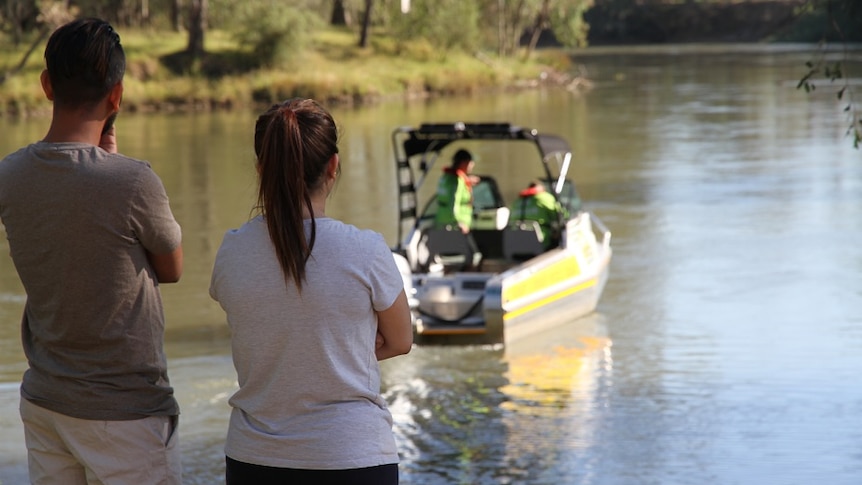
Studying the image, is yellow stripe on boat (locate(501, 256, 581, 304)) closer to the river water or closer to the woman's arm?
the river water

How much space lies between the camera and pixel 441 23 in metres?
49.7

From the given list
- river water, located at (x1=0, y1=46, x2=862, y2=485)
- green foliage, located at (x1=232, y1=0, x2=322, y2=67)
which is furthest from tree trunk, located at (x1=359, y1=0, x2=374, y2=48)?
river water, located at (x1=0, y1=46, x2=862, y2=485)

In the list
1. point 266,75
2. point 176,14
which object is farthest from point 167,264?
point 176,14

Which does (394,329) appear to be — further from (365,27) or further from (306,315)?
(365,27)

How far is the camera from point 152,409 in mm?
3033

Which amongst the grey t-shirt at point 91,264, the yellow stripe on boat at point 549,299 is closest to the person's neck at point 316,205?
the grey t-shirt at point 91,264

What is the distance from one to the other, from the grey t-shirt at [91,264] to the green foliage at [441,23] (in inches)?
1850

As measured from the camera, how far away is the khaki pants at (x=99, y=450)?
2998 millimetres

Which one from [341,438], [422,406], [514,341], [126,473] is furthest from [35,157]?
[514,341]

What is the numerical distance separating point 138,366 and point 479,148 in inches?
965

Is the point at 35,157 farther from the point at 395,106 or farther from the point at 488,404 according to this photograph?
the point at 395,106

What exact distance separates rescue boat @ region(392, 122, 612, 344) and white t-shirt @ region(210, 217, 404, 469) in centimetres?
703

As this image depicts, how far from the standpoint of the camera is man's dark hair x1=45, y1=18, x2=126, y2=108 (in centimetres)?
295

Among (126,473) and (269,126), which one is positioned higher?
(269,126)
